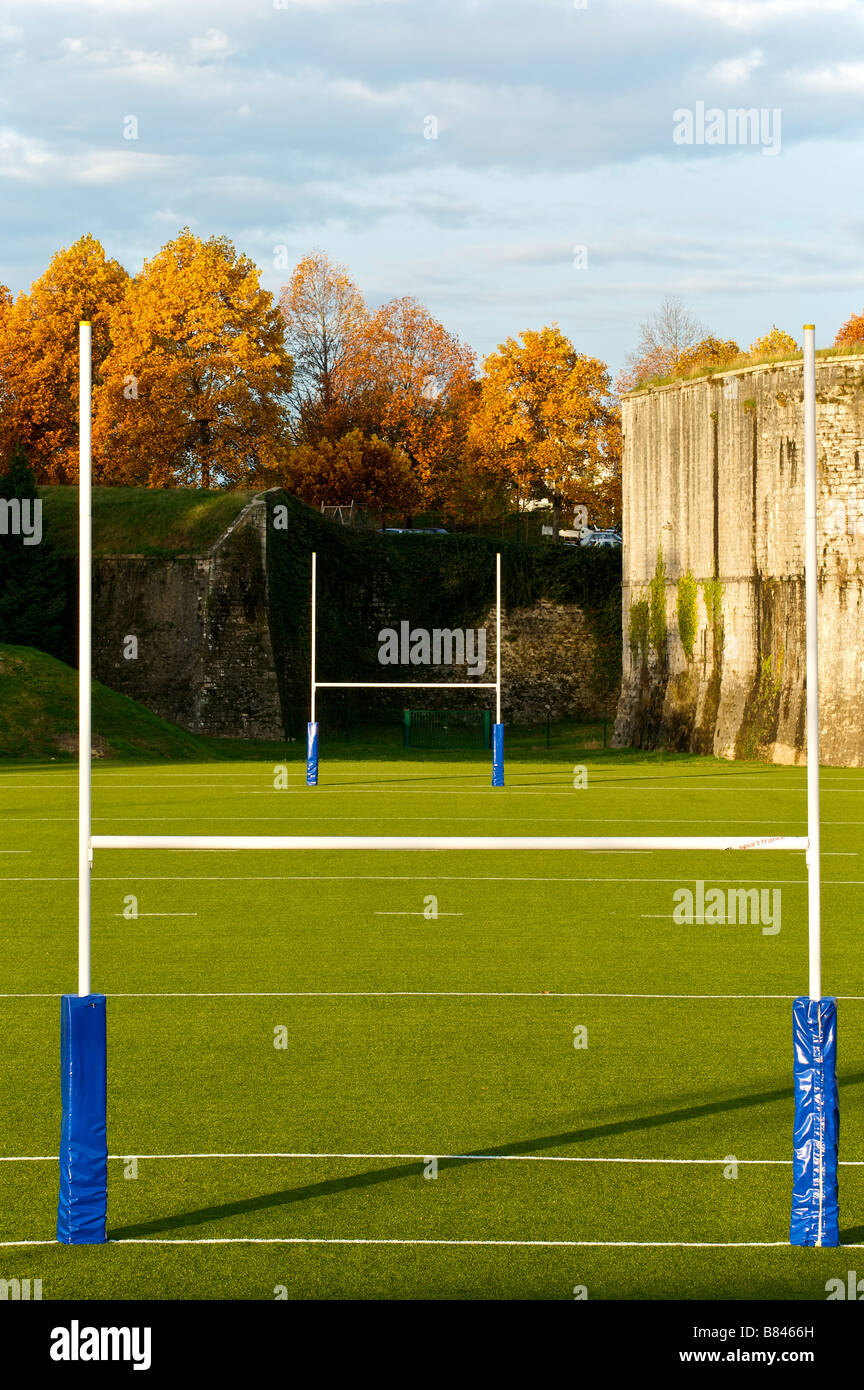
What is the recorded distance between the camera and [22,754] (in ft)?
107

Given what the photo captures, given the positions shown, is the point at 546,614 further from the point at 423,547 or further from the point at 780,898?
the point at 780,898

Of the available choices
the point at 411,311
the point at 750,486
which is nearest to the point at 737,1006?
the point at 750,486

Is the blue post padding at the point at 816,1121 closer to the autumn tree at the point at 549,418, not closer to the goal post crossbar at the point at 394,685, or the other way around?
the goal post crossbar at the point at 394,685

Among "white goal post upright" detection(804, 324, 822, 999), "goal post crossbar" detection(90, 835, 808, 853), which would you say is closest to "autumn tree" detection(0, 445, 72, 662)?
"goal post crossbar" detection(90, 835, 808, 853)

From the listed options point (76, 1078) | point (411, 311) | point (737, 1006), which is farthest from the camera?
point (411, 311)

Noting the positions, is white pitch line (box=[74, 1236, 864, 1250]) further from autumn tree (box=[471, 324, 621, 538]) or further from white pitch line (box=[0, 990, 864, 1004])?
autumn tree (box=[471, 324, 621, 538])

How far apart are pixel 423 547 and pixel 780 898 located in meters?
34.4

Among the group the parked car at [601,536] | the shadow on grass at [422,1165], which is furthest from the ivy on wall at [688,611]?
the shadow on grass at [422,1165]

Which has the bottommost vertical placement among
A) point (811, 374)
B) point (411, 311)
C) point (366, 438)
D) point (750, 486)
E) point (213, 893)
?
point (213, 893)

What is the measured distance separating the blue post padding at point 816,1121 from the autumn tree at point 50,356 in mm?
49300

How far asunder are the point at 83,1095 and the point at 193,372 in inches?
1856

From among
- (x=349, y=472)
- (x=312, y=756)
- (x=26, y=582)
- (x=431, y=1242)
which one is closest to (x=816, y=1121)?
(x=431, y=1242)

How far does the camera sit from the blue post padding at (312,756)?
26188mm

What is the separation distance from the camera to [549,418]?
179 ft
